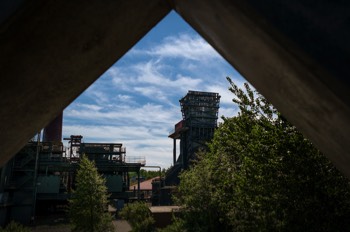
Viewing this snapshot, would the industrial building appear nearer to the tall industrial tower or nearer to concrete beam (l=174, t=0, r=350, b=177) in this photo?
the tall industrial tower

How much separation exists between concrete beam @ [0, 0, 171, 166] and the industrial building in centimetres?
3407

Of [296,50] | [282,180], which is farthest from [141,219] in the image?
[296,50]

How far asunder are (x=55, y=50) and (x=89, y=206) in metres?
21.7

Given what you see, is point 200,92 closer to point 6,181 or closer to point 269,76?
point 6,181

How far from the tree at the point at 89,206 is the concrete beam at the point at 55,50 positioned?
20498 millimetres

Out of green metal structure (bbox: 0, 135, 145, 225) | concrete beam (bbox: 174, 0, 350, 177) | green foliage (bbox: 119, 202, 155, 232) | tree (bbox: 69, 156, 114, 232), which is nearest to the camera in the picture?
concrete beam (bbox: 174, 0, 350, 177)

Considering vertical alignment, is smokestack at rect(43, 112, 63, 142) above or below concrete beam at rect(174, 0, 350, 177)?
above

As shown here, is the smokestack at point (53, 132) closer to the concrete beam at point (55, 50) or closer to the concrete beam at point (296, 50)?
the concrete beam at point (55, 50)

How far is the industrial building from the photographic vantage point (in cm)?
3538

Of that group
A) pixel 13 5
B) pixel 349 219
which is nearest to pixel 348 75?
pixel 13 5

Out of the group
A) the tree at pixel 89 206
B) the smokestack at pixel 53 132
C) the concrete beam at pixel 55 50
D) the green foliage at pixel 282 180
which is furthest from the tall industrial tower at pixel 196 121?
the concrete beam at pixel 55 50

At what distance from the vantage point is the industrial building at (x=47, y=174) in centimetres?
3538

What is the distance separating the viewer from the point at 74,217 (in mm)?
21500

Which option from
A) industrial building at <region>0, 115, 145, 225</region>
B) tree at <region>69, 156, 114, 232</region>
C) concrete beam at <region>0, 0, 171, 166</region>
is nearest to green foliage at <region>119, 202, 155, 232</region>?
tree at <region>69, 156, 114, 232</region>
